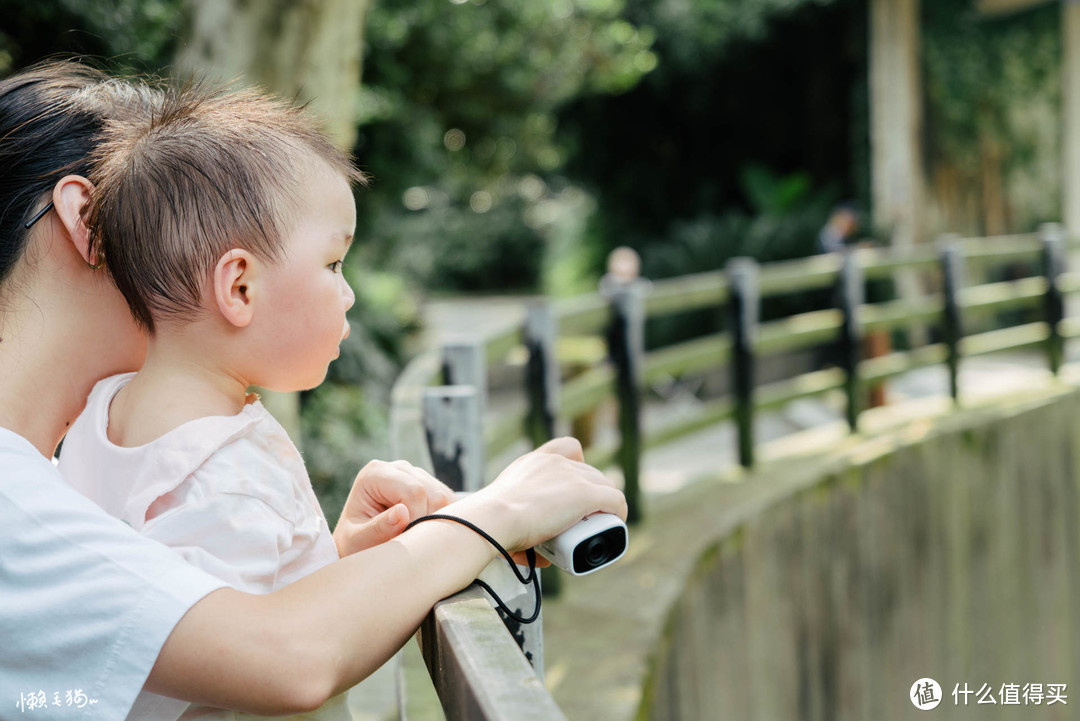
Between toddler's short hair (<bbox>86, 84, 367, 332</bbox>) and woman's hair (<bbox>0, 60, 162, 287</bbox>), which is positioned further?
woman's hair (<bbox>0, 60, 162, 287</bbox>)

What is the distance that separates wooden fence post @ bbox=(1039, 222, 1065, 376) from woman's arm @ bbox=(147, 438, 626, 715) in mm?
7571

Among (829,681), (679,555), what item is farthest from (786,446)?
(679,555)

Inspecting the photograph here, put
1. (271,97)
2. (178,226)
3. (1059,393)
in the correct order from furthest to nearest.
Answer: (1059,393) → (271,97) → (178,226)

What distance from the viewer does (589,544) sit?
1021 millimetres

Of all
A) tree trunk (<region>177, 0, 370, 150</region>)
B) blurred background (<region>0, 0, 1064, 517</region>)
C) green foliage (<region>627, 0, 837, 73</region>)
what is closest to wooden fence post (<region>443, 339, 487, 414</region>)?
tree trunk (<region>177, 0, 370, 150</region>)

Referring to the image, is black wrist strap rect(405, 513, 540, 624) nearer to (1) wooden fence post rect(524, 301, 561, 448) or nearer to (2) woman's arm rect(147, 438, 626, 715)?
(2) woman's arm rect(147, 438, 626, 715)

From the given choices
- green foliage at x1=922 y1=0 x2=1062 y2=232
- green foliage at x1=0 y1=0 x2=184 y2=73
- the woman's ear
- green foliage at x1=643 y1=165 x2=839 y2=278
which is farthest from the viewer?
green foliage at x1=643 y1=165 x2=839 y2=278

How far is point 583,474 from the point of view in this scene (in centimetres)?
107

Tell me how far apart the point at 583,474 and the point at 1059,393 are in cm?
671

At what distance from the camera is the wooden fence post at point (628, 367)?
445cm

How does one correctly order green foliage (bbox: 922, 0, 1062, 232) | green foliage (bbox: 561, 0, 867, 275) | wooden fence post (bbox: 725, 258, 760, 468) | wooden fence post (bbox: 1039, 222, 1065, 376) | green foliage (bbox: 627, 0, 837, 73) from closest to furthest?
wooden fence post (bbox: 725, 258, 760, 468)
wooden fence post (bbox: 1039, 222, 1065, 376)
green foliage (bbox: 922, 0, 1062, 232)
green foliage (bbox: 561, 0, 867, 275)
green foliage (bbox: 627, 0, 837, 73)

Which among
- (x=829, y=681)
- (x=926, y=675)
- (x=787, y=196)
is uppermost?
(x=787, y=196)

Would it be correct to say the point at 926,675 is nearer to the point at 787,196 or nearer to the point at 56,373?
the point at 56,373

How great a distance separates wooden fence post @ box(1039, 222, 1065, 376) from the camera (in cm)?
769
